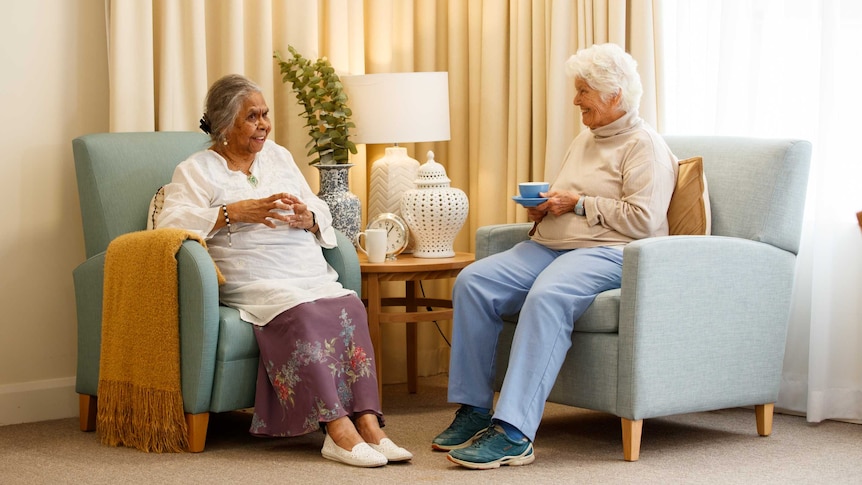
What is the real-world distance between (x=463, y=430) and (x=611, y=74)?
44.7 inches

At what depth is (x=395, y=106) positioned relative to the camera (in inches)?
151

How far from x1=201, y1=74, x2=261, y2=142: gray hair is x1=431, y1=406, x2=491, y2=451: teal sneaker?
1105mm

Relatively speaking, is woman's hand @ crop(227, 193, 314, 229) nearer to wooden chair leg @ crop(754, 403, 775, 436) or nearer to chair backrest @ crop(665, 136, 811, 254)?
chair backrest @ crop(665, 136, 811, 254)

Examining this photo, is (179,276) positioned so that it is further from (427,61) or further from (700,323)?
(427,61)

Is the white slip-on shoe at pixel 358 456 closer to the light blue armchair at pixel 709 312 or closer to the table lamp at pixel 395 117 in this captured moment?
the light blue armchair at pixel 709 312

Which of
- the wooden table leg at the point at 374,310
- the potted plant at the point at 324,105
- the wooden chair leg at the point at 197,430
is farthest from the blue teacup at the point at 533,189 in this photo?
the wooden chair leg at the point at 197,430

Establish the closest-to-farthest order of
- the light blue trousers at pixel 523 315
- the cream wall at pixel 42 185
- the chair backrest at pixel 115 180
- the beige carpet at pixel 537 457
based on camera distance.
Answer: the beige carpet at pixel 537 457 → the light blue trousers at pixel 523 315 → the chair backrest at pixel 115 180 → the cream wall at pixel 42 185

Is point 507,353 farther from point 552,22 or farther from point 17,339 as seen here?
point 17,339

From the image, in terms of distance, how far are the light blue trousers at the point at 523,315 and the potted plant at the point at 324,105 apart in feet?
2.84

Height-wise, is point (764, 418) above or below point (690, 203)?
below

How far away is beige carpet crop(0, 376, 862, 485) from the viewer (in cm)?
276

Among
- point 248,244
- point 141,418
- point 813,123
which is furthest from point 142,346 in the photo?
point 813,123

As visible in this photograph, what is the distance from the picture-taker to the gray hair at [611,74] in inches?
124

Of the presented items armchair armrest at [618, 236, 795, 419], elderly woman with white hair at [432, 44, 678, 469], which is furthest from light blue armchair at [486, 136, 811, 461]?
elderly woman with white hair at [432, 44, 678, 469]
